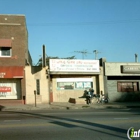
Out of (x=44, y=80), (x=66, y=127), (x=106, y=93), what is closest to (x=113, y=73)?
(x=106, y=93)

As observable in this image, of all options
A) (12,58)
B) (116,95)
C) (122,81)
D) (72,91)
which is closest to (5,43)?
(12,58)

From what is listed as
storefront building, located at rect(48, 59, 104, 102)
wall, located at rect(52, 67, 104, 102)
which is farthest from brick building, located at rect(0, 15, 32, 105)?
wall, located at rect(52, 67, 104, 102)

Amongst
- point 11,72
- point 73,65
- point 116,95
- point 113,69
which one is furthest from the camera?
point 116,95

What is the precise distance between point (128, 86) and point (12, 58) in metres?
13.4

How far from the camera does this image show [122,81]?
97.6 feet

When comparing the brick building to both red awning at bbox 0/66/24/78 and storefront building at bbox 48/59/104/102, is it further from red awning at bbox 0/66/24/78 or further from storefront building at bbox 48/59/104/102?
storefront building at bbox 48/59/104/102

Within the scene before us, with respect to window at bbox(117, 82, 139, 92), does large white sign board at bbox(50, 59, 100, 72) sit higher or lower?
higher

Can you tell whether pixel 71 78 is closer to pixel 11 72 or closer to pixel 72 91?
pixel 72 91

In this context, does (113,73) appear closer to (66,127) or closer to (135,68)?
(135,68)

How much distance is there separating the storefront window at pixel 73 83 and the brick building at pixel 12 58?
4120 millimetres

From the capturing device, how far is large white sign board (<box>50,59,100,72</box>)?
1064 inches

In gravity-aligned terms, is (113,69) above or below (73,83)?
above

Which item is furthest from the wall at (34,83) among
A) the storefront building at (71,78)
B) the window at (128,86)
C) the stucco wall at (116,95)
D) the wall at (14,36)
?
the window at (128,86)

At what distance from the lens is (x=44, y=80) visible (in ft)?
88.9
